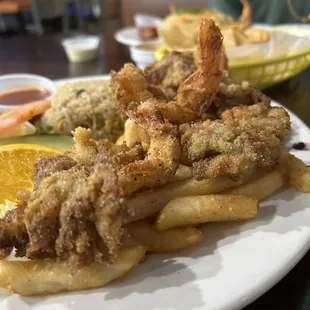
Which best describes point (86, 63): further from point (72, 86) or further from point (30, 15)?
point (30, 15)

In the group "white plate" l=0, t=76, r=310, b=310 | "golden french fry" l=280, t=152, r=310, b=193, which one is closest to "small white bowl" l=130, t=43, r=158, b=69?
"golden french fry" l=280, t=152, r=310, b=193

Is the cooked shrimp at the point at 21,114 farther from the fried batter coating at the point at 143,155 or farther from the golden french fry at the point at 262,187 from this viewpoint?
the golden french fry at the point at 262,187

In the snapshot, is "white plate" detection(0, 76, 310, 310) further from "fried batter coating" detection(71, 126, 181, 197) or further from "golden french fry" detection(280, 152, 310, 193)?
"fried batter coating" detection(71, 126, 181, 197)

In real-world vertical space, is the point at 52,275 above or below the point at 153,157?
below

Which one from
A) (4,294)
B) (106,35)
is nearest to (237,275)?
(4,294)

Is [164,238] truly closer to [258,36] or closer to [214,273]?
[214,273]

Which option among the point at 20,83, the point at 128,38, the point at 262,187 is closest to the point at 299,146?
the point at 262,187
